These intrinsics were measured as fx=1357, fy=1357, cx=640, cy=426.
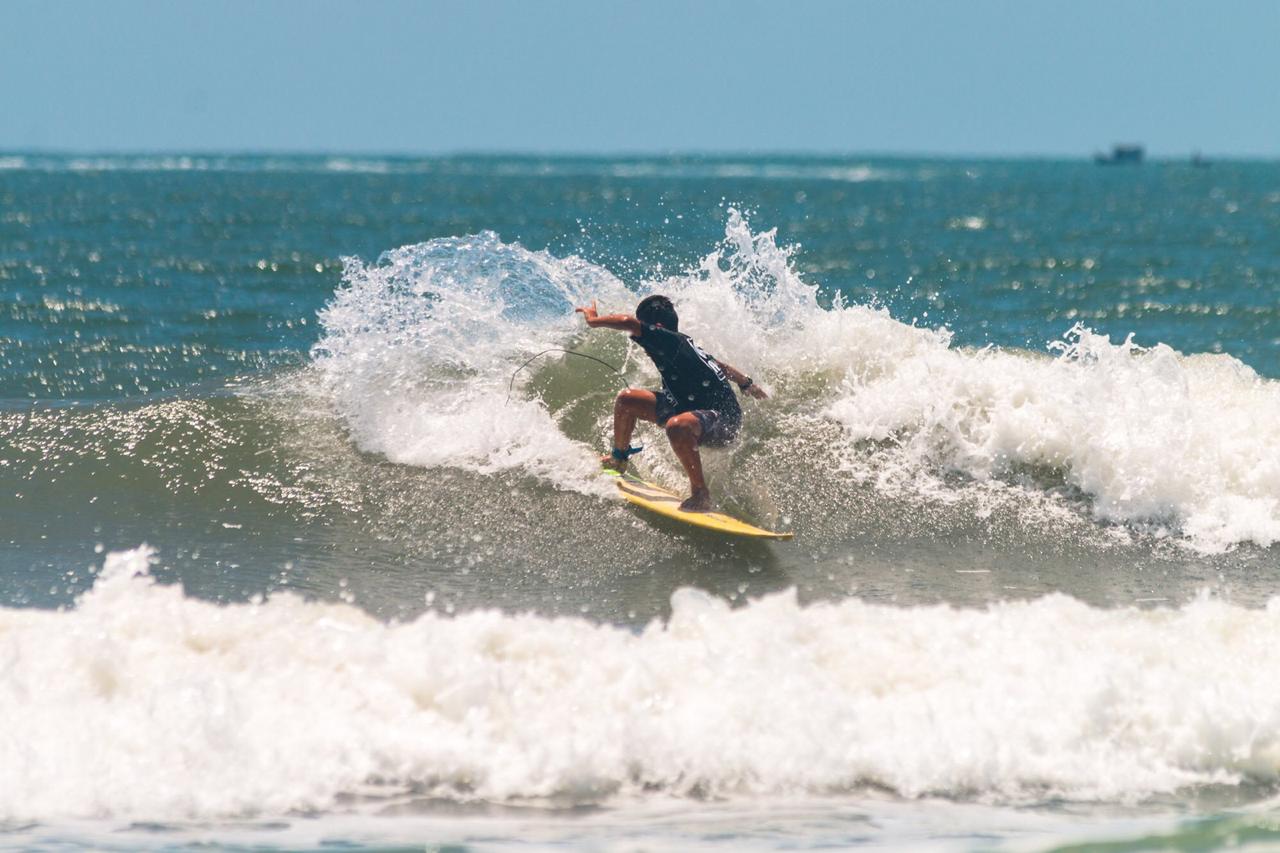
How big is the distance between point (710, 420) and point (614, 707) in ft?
10.2

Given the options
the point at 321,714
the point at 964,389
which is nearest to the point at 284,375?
the point at 964,389

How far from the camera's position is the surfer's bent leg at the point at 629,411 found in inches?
360

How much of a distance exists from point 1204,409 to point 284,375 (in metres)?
7.78

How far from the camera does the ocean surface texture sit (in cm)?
561

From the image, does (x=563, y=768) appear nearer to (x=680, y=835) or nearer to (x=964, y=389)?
(x=680, y=835)

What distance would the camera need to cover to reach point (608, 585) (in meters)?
8.01

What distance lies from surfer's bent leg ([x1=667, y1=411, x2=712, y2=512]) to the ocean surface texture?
0.22 meters

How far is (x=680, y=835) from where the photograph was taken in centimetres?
530

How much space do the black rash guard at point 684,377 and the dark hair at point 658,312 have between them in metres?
0.05

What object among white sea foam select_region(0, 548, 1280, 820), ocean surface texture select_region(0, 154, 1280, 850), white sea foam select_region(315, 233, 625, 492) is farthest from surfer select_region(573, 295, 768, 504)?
white sea foam select_region(0, 548, 1280, 820)

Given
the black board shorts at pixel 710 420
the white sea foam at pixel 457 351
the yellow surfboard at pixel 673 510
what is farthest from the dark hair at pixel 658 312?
the white sea foam at pixel 457 351

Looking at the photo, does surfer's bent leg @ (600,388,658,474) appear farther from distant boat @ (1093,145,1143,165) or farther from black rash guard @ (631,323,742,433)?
distant boat @ (1093,145,1143,165)

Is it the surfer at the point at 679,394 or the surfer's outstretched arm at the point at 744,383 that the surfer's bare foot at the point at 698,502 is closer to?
the surfer at the point at 679,394

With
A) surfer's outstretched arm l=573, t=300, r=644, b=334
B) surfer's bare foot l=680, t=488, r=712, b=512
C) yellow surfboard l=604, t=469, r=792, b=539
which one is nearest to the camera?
yellow surfboard l=604, t=469, r=792, b=539
